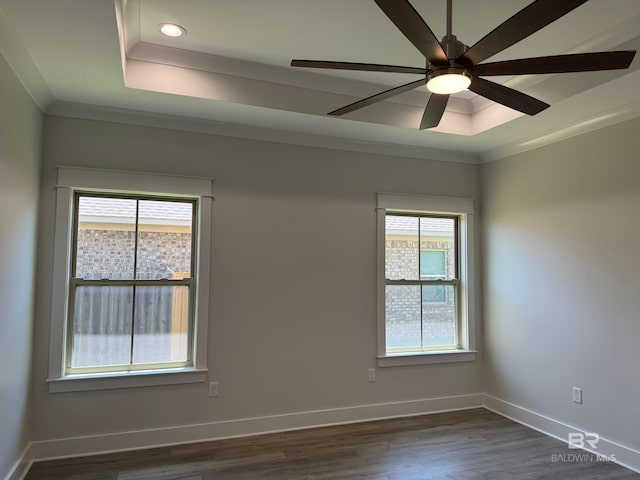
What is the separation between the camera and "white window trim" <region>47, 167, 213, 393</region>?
3100 millimetres

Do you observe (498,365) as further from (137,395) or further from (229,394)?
(137,395)

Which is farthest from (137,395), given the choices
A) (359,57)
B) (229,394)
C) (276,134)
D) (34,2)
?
(359,57)

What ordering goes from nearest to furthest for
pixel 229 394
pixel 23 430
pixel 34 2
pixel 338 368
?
1. pixel 34 2
2. pixel 23 430
3. pixel 229 394
4. pixel 338 368

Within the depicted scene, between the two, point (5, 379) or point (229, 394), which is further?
point (229, 394)

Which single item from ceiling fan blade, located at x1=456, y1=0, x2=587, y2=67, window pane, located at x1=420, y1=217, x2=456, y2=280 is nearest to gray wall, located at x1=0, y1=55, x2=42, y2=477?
ceiling fan blade, located at x1=456, y1=0, x2=587, y2=67

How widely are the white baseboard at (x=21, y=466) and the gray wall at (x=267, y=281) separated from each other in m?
0.13

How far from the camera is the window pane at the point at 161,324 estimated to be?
340cm

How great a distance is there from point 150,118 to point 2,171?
125 centimetres

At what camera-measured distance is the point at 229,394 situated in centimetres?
351

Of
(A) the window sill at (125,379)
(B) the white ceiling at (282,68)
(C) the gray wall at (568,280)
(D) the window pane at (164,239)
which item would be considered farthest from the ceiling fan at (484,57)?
(A) the window sill at (125,379)

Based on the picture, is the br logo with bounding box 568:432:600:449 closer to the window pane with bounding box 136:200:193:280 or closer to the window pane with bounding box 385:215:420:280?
the window pane with bounding box 385:215:420:280

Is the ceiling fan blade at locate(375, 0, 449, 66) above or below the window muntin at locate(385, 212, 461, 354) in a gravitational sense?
above

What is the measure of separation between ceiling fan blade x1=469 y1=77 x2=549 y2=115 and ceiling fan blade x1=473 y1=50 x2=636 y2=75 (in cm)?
9

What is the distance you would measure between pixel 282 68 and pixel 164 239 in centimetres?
164
